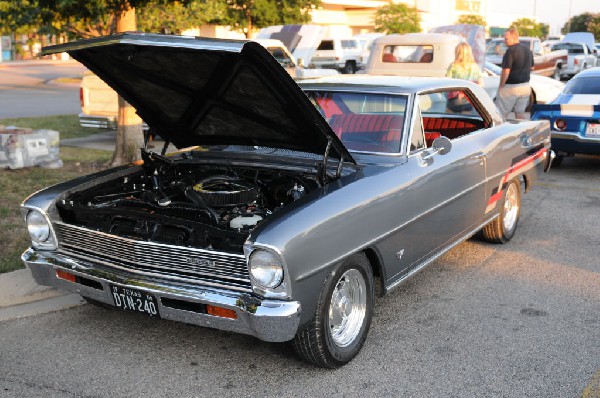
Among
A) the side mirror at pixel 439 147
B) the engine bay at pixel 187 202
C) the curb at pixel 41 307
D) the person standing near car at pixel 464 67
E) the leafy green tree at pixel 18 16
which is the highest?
the leafy green tree at pixel 18 16

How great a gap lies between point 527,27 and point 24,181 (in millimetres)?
94463

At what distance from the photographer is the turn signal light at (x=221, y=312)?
3.54 meters

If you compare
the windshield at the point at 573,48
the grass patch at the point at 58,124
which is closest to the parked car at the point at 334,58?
the windshield at the point at 573,48

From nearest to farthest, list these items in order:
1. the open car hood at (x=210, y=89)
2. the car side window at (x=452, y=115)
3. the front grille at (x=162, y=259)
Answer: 1. the front grille at (x=162, y=259)
2. the open car hood at (x=210, y=89)
3. the car side window at (x=452, y=115)

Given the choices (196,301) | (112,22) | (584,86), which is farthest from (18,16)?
(584,86)

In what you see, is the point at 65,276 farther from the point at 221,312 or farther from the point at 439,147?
the point at 439,147

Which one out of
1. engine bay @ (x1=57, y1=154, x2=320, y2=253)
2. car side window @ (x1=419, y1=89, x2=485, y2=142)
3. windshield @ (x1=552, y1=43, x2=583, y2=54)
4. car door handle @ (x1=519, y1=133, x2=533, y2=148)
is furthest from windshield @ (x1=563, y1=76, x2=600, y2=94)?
windshield @ (x1=552, y1=43, x2=583, y2=54)

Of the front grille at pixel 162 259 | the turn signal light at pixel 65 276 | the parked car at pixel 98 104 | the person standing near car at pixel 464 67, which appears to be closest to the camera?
the front grille at pixel 162 259

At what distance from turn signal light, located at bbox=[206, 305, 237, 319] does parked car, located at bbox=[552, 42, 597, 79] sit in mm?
26187

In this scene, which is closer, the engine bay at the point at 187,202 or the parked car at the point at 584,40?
the engine bay at the point at 187,202

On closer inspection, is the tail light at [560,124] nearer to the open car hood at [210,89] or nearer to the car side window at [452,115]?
the car side window at [452,115]

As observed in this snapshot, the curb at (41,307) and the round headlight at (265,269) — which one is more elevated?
the round headlight at (265,269)

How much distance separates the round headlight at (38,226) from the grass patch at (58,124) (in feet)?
29.4

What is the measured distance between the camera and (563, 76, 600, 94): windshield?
979cm
